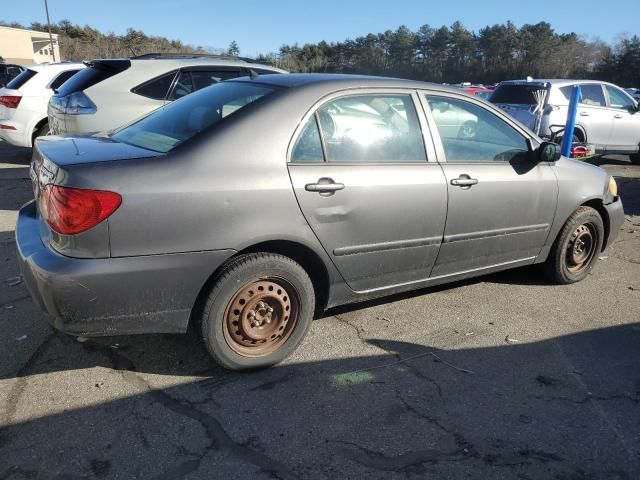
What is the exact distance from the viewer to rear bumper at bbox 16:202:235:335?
2525 mm

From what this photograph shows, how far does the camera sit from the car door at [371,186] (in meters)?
3.07

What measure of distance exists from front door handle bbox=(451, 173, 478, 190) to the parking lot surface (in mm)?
973

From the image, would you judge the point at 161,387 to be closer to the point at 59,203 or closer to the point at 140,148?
the point at 59,203

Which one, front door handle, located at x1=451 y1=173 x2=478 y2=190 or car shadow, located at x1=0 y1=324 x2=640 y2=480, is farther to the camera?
front door handle, located at x1=451 y1=173 x2=478 y2=190

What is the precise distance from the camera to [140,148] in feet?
9.82

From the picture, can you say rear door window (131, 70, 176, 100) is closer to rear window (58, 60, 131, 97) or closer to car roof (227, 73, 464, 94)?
rear window (58, 60, 131, 97)

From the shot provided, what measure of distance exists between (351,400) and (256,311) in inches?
28.2

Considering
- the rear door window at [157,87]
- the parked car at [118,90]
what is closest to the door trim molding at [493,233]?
the parked car at [118,90]

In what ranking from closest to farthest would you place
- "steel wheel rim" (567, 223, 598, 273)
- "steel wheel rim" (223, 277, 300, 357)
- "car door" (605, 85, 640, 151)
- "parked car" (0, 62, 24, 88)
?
1. "steel wheel rim" (223, 277, 300, 357)
2. "steel wheel rim" (567, 223, 598, 273)
3. "car door" (605, 85, 640, 151)
4. "parked car" (0, 62, 24, 88)

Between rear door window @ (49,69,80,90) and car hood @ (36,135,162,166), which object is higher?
rear door window @ (49,69,80,90)

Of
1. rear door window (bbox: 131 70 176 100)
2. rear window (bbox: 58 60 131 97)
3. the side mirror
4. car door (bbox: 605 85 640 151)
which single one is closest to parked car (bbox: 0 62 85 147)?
rear window (bbox: 58 60 131 97)

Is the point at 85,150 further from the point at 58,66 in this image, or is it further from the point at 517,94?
the point at 517,94

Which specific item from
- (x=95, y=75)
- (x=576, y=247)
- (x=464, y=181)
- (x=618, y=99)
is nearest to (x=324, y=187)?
(x=464, y=181)

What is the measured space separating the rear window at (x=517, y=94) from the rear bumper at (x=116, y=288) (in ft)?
30.4
